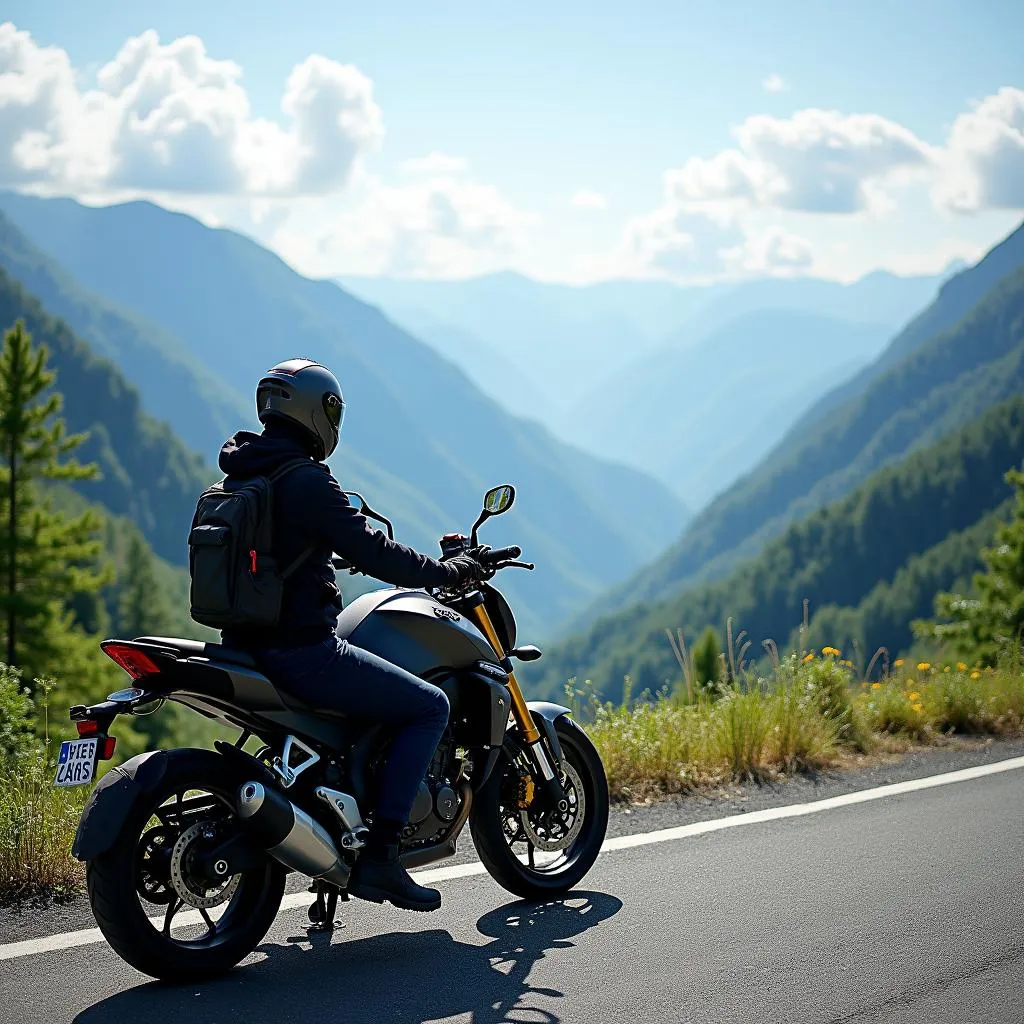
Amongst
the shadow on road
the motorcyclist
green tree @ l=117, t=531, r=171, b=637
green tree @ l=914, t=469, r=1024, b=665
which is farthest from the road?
green tree @ l=117, t=531, r=171, b=637

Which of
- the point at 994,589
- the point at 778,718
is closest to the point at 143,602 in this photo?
the point at 994,589

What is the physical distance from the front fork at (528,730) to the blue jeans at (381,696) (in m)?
0.51

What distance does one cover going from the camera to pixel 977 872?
5836 millimetres

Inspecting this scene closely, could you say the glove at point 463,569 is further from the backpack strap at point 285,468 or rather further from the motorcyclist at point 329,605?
the backpack strap at point 285,468

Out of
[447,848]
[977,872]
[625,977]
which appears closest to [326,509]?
[447,848]

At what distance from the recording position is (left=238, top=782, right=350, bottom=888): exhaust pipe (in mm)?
4352

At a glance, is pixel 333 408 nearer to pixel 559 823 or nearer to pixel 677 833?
pixel 559 823

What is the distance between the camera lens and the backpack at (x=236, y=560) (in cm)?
431

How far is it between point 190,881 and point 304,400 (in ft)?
5.29

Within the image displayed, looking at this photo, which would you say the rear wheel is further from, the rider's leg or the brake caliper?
the brake caliper

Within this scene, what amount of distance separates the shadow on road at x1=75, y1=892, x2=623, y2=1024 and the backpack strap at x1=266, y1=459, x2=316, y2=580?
133 centimetres

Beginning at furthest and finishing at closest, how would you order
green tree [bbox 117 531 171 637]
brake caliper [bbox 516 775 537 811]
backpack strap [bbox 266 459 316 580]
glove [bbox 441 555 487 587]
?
green tree [bbox 117 531 171 637], brake caliper [bbox 516 775 537 811], glove [bbox 441 555 487 587], backpack strap [bbox 266 459 316 580]

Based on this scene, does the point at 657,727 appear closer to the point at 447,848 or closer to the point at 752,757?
the point at 752,757

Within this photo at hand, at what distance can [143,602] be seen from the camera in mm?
72062
